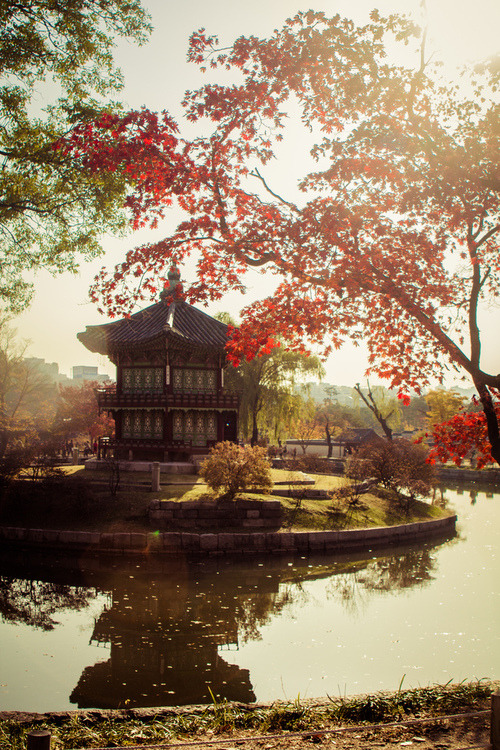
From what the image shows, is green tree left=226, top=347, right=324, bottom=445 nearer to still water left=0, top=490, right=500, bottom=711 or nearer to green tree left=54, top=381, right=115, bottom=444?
green tree left=54, top=381, right=115, bottom=444

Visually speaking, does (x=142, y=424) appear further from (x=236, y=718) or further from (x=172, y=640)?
(x=236, y=718)

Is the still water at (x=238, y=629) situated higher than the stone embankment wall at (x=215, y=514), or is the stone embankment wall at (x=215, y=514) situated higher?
the stone embankment wall at (x=215, y=514)

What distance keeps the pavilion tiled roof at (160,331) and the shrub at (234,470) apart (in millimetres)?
9731

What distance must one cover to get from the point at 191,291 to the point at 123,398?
73.1 ft

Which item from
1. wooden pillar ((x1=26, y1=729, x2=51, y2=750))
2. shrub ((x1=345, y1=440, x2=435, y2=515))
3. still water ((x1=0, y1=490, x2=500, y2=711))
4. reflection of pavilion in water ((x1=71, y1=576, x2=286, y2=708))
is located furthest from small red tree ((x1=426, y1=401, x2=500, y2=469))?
shrub ((x1=345, y1=440, x2=435, y2=515))

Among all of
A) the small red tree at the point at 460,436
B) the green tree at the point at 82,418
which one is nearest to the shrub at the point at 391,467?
the small red tree at the point at 460,436

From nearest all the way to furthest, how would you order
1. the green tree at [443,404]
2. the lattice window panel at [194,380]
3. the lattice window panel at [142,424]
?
1. the lattice window panel at [142,424]
2. the lattice window panel at [194,380]
3. the green tree at [443,404]

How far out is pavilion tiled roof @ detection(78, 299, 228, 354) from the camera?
28.5 metres

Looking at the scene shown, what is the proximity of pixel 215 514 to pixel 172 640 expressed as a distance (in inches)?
337

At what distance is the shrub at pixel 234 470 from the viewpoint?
19094mm

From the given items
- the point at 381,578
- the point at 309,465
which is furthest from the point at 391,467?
the point at 381,578

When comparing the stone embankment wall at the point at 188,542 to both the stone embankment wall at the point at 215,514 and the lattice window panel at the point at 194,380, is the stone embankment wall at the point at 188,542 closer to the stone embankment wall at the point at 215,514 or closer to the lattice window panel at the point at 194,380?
the stone embankment wall at the point at 215,514

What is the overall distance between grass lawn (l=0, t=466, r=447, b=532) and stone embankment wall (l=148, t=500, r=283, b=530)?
0.45 meters

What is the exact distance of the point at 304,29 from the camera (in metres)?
6.60
